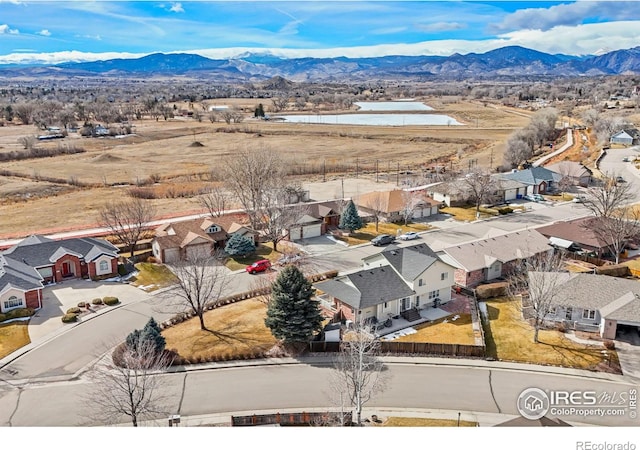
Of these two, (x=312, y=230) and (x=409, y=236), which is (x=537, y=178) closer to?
(x=409, y=236)

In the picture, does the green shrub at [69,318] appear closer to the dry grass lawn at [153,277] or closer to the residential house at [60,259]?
the residential house at [60,259]

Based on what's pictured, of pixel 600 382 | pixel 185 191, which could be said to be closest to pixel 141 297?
pixel 600 382

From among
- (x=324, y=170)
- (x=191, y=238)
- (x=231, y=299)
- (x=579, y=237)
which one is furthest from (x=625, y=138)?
(x=231, y=299)

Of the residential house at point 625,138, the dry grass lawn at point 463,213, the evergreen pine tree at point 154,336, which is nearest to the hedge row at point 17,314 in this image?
the evergreen pine tree at point 154,336

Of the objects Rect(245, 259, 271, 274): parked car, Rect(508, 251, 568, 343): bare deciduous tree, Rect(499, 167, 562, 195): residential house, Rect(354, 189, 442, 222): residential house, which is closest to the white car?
Rect(354, 189, 442, 222): residential house

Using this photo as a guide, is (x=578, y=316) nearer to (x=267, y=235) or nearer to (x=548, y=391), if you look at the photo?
(x=548, y=391)

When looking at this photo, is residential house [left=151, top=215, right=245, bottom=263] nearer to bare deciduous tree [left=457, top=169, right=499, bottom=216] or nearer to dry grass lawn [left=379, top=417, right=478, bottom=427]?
dry grass lawn [left=379, top=417, right=478, bottom=427]
